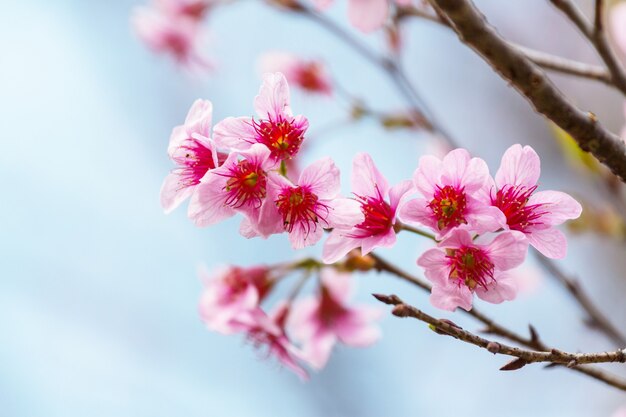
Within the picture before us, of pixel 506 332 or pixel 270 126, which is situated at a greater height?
pixel 270 126

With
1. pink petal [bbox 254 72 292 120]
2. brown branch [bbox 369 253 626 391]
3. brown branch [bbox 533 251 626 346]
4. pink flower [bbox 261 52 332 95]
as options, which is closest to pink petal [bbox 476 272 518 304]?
brown branch [bbox 369 253 626 391]

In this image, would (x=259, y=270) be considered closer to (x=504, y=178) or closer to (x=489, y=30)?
(x=504, y=178)

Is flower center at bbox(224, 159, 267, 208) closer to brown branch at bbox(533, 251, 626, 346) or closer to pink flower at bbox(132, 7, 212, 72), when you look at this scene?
brown branch at bbox(533, 251, 626, 346)

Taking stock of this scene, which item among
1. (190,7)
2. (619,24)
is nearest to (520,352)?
(619,24)

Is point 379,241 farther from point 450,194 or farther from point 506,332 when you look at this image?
point 506,332

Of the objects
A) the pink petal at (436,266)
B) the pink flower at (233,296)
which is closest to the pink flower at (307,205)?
the pink petal at (436,266)

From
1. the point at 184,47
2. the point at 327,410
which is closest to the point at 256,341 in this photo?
the point at 184,47

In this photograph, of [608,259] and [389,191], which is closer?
[389,191]
